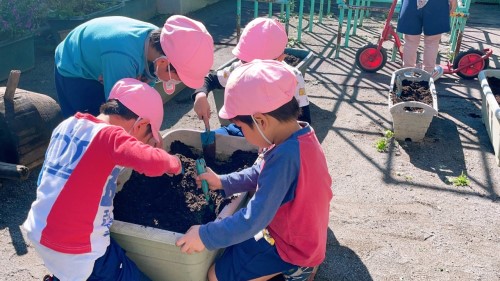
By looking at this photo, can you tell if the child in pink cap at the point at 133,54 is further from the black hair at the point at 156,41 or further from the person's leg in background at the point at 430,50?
the person's leg in background at the point at 430,50

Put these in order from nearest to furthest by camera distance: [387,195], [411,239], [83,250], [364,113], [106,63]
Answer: [83,250] < [106,63] < [411,239] < [387,195] < [364,113]

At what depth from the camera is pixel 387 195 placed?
326cm

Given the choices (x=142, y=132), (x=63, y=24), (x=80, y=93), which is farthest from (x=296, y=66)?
(x=63, y=24)

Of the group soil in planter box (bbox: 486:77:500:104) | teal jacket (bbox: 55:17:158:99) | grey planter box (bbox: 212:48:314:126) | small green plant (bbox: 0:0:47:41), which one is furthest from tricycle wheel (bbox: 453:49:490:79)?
small green plant (bbox: 0:0:47:41)

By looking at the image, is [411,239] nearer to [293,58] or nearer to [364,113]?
[364,113]

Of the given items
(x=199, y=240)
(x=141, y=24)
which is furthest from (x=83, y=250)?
(x=141, y=24)

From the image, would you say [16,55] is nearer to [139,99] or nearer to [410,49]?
[139,99]

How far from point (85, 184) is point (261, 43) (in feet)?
5.38

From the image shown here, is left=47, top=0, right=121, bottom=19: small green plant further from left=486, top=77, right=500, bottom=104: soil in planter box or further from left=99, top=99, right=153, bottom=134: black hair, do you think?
left=486, top=77, right=500, bottom=104: soil in planter box

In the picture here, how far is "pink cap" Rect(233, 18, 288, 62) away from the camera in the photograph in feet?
9.95

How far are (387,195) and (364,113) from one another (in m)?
1.49

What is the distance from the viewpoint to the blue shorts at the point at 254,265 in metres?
2.09

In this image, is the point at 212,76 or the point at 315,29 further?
the point at 315,29

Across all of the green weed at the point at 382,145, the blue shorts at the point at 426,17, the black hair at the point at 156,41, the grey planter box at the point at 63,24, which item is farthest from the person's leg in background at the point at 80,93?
the blue shorts at the point at 426,17
